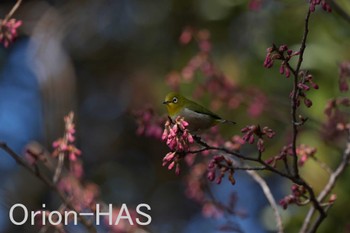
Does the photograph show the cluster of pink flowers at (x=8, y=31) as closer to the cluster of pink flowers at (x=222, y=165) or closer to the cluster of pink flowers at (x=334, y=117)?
the cluster of pink flowers at (x=222, y=165)

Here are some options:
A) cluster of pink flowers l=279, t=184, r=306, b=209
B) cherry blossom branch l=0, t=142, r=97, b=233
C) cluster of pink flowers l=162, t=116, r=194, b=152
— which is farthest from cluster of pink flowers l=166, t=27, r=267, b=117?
cluster of pink flowers l=162, t=116, r=194, b=152

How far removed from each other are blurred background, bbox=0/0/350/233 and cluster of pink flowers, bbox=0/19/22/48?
1.82m

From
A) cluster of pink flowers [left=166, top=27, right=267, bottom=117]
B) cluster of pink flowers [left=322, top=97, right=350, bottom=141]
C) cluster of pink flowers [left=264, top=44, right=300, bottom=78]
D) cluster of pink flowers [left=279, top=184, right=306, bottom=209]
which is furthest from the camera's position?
cluster of pink flowers [left=166, top=27, right=267, bottom=117]

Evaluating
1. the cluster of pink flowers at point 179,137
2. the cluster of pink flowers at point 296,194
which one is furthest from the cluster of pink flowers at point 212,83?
the cluster of pink flowers at point 179,137

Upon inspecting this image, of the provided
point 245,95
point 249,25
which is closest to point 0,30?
point 245,95

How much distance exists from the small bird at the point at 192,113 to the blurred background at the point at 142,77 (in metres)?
1.09

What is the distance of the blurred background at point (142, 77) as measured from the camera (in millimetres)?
4277

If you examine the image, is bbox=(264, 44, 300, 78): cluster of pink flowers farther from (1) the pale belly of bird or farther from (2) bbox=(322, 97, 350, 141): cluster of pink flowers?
(2) bbox=(322, 97, 350, 141): cluster of pink flowers

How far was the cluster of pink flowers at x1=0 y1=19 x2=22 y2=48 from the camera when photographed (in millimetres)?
2611

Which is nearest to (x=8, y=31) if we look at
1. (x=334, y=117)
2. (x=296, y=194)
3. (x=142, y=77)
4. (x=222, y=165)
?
(x=222, y=165)

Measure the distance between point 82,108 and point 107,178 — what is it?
102 cm

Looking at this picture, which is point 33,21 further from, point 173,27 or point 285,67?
point 285,67

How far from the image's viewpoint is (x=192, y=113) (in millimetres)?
2664

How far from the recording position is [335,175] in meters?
2.54
